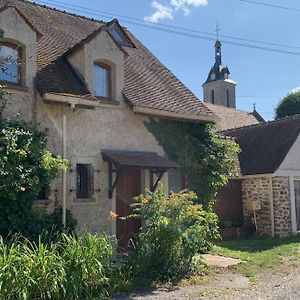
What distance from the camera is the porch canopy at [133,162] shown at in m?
12.5

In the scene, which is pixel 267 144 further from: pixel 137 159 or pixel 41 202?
pixel 41 202

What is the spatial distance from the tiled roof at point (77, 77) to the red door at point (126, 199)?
88.6 inches

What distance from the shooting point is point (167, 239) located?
981 cm

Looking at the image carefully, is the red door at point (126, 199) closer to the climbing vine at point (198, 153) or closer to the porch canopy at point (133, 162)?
the porch canopy at point (133, 162)

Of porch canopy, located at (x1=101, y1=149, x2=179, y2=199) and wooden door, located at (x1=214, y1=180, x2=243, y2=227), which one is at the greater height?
porch canopy, located at (x1=101, y1=149, x2=179, y2=199)

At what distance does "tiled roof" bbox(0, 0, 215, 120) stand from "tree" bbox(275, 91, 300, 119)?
22338 mm

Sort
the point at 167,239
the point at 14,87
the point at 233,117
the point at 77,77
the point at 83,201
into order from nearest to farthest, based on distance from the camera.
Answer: the point at 167,239, the point at 14,87, the point at 83,201, the point at 77,77, the point at 233,117

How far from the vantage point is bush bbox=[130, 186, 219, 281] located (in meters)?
9.70

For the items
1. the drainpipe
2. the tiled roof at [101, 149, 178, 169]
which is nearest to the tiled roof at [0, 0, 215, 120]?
the drainpipe

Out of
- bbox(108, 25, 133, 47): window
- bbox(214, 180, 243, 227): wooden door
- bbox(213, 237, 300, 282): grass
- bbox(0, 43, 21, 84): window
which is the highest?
bbox(108, 25, 133, 47): window

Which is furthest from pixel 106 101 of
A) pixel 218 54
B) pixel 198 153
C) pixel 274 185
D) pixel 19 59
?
pixel 218 54

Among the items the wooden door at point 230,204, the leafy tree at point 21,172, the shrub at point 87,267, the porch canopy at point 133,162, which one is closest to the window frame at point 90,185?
the porch canopy at point 133,162

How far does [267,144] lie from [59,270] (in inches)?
577

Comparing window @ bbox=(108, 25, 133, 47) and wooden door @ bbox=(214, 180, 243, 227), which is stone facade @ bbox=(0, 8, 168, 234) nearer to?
window @ bbox=(108, 25, 133, 47)
